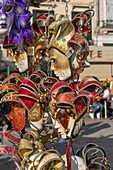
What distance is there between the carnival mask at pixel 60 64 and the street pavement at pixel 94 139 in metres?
1.36

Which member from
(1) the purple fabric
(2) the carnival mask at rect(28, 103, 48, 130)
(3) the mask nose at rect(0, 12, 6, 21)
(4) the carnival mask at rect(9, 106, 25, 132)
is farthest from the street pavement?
(3) the mask nose at rect(0, 12, 6, 21)

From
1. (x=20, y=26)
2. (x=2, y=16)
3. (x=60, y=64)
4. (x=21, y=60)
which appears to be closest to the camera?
(x=60, y=64)

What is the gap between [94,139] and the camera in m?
6.40

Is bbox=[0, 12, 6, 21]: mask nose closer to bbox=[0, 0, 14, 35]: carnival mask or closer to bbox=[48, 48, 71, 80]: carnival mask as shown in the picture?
bbox=[0, 0, 14, 35]: carnival mask

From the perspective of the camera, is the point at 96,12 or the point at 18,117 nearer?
the point at 18,117

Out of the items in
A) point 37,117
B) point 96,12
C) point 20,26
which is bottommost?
point 37,117

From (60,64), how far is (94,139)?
12.4 feet

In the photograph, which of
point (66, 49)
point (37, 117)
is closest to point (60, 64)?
point (66, 49)

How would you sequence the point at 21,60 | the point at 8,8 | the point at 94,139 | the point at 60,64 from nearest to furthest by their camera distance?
the point at 60,64 → the point at 8,8 → the point at 21,60 → the point at 94,139

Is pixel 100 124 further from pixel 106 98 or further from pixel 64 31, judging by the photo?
pixel 64 31

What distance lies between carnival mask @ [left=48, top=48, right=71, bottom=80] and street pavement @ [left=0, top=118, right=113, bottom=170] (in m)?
1.36

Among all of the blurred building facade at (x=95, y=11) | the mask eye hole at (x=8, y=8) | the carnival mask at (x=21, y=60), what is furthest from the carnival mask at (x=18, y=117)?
the blurred building facade at (x=95, y=11)

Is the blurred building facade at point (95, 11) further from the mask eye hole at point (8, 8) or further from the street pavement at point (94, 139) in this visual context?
the mask eye hole at point (8, 8)

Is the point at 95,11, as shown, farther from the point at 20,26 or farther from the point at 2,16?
the point at 2,16
